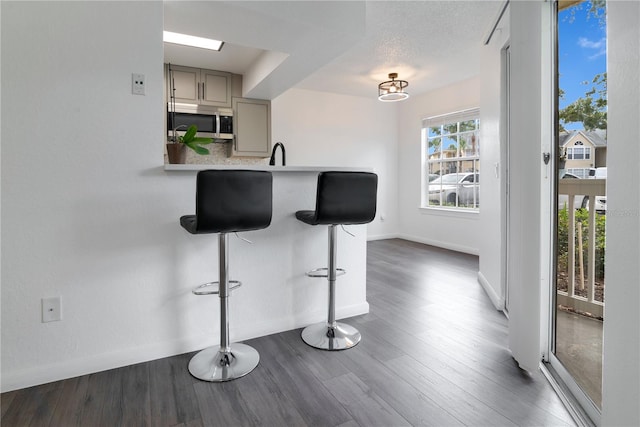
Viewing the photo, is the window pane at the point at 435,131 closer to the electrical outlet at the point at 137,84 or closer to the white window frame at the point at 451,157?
the white window frame at the point at 451,157

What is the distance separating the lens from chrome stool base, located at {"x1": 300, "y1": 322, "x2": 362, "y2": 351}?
205cm

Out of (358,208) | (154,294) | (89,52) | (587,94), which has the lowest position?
(154,294)

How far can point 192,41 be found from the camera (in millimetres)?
3754

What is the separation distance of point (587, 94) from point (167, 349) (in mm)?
2510

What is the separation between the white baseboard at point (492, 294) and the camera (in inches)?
104

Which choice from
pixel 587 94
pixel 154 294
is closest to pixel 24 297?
pixel 154 294

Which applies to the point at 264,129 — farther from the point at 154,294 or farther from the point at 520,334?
the point at 520,334

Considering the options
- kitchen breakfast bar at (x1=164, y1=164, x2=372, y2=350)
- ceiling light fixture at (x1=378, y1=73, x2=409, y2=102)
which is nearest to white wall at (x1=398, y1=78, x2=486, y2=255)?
ceiling light fixture at (x1=378, y1=73, x2=409, y2=102)

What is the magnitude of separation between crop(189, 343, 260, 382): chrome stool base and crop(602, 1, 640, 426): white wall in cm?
151

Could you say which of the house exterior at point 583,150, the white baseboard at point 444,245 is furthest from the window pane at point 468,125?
the house exterior at point 583,150

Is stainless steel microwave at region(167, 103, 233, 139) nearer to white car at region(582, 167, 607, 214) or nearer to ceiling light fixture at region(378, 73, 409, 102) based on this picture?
ceiling light fixture at region(378, 73, 409, 102)

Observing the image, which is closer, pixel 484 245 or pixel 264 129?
pixel 484 245

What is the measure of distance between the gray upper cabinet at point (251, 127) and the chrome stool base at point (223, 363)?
3293 millimetres

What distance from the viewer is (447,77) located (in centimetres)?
486
